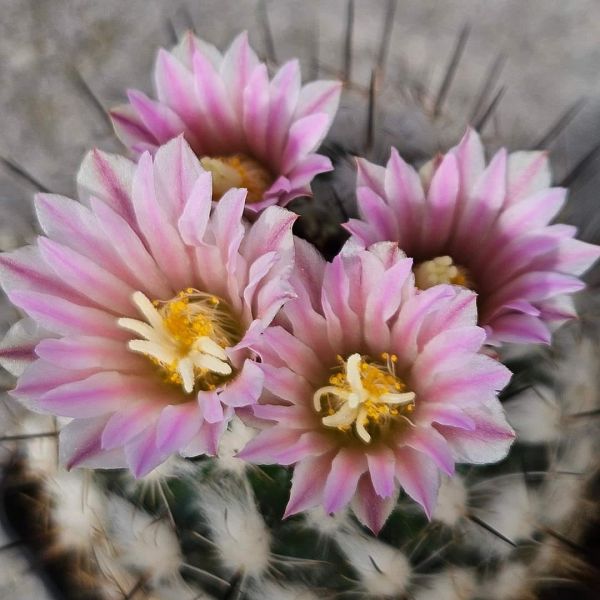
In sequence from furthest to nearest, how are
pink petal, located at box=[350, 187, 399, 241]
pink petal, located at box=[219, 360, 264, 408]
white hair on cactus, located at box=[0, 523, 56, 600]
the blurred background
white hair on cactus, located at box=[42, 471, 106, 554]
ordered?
the blurred background < white hair on cactus, located at box=[0, 523, 56, 600] < white hair on cactus, located at box=[42, 471, 106, 554] < pink petal, located at box=[350, 187, 399, 241] < pink petal, located at box=[219, 360, 264, 408]

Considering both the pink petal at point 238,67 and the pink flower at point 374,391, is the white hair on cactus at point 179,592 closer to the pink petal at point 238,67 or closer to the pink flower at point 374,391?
the pink flower at point 374,391

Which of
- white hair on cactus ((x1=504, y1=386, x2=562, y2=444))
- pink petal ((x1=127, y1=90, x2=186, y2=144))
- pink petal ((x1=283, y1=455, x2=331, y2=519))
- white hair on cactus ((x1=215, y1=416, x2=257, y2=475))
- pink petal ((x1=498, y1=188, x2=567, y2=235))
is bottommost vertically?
white hair on cactus ((x1=215, y1=416, x2=257, y2=475))

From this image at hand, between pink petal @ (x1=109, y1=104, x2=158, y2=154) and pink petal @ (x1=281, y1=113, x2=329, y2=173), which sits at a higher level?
pink petal @ (x1=281, y1=113, x2=329, y2=173)

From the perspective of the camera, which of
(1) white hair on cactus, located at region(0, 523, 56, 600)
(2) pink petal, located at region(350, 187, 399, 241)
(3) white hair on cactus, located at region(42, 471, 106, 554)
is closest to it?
(2) pink petal, located at region(350, 187, 399, 241)

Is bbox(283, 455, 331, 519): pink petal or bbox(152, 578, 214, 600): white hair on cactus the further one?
bbox(152, 578, 214, 600): white hair on cactus

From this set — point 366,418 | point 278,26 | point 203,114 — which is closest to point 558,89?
point 278,26

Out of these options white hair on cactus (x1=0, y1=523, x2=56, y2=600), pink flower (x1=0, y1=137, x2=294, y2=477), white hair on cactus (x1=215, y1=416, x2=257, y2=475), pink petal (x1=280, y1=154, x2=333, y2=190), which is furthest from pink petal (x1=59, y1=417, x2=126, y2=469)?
white hair on cactus (x1=0, y1=523, x2=56, y2=600)

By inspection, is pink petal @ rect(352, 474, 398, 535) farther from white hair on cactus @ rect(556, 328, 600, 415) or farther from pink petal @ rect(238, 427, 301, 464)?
white hair on cactus @ rect(556, 328, 600, 415)

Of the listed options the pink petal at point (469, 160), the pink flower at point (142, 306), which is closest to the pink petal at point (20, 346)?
the pink flower at point (142, 306)

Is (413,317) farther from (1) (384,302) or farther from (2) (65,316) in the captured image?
(2) (65,316)
